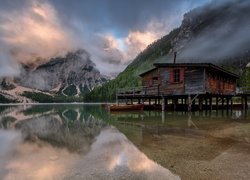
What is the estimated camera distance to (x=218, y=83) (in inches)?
1596

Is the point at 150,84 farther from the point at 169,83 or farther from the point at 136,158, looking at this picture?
the point at 136,158

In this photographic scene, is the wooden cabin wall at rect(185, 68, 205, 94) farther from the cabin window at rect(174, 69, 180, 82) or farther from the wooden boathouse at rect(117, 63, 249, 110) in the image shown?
the cabin window at rect(174, 69, 180, 82)

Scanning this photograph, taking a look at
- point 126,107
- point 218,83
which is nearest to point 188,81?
point 218,83

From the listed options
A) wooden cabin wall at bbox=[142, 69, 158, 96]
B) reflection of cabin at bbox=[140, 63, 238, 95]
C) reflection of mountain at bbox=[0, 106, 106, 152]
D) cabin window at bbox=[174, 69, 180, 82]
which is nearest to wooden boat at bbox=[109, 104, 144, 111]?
wooden cabin wall at bbox=[142, 69, 158, 96]

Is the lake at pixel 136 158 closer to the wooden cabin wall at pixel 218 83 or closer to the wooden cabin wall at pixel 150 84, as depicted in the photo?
the wooden cabin wall at pixel 218 83

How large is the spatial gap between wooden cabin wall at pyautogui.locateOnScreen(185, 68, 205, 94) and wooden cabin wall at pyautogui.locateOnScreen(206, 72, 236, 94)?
1077 mm

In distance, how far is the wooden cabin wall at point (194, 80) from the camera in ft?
117

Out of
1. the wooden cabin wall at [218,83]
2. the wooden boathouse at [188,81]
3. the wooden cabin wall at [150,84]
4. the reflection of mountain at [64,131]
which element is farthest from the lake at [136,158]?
the wooden cabin wall at [150,84]

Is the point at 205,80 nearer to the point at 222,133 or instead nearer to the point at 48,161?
the point at 222,133

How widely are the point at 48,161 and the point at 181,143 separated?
785 cm

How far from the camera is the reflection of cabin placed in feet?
118

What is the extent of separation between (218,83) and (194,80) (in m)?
6.08

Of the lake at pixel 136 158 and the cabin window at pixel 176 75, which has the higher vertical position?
the cabin window at pixel 176 75

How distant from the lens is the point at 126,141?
59.5 ft
